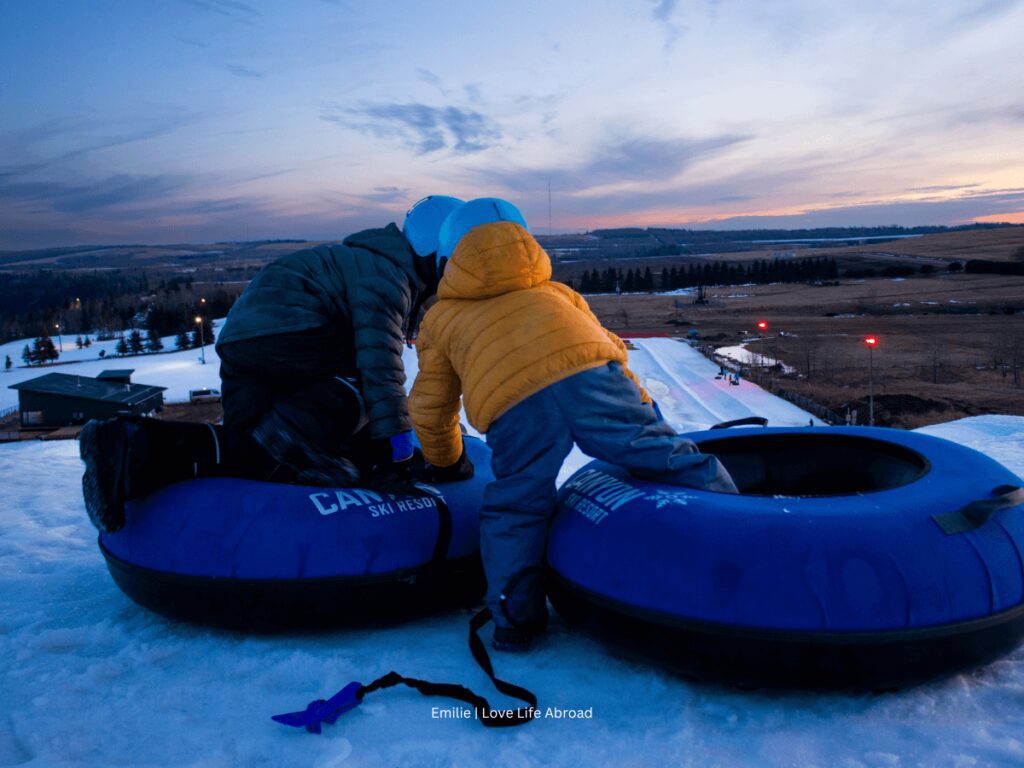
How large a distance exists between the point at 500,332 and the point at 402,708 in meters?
1.54

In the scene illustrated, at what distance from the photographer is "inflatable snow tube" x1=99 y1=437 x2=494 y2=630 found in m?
3.31

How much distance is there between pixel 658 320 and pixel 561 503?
71064 mm

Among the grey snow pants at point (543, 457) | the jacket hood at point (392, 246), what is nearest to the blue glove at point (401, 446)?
the jacket hood at point (392, 246)

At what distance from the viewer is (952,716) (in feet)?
8.26

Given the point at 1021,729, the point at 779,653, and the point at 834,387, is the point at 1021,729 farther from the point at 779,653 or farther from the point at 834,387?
the point at 834,387

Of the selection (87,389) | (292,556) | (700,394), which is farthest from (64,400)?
(292,556)

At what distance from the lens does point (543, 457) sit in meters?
3.14

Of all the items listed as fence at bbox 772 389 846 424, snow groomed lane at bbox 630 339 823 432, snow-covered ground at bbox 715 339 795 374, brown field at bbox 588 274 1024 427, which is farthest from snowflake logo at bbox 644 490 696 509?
snow-covered ground at bbox 715 339 795 374

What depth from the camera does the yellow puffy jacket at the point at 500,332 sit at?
10.2 feet

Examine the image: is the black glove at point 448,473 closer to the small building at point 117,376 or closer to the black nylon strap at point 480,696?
the black nylon strap at point 480,696

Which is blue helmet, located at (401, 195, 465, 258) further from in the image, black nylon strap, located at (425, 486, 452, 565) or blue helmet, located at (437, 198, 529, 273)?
black nylon strap, located at (425, 486, 452, 565)

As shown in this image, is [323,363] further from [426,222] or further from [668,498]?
[668,498]

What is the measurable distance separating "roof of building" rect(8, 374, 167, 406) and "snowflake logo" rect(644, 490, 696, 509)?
101 feet

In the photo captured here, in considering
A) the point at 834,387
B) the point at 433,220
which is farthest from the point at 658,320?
the point at 433,220
